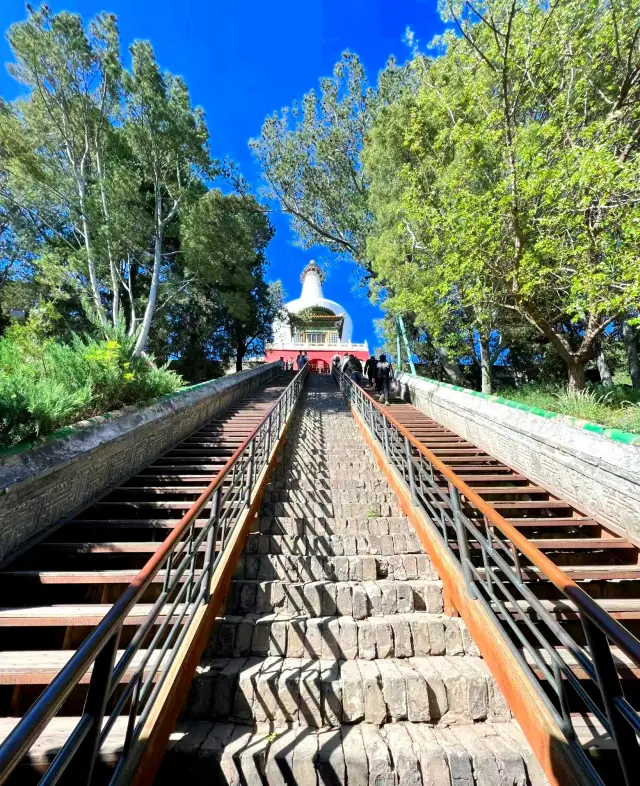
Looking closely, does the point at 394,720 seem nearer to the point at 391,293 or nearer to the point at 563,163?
the point at 563,163

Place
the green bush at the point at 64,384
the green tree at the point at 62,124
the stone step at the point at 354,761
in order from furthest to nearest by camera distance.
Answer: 1. the green tree at the point at 62,124
2. the green bush at the point at 64,384
3. the stone step at the point at 354,761

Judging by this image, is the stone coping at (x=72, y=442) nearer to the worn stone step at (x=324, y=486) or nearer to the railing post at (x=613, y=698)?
the worn stone step at (x=324, y=486)

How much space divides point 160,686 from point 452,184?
8009 mm

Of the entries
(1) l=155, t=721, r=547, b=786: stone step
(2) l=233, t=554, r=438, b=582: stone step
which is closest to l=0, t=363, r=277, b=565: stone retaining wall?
(2) l=233, t=554, r=438, b=582: stone step

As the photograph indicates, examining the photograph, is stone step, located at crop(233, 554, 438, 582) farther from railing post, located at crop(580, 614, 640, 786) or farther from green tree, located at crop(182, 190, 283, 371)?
green tree, located at crop(182, 190, 283, 371)

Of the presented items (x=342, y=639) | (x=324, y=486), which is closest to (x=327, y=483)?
(x=324, y=486)

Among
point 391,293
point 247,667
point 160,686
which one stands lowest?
point 247,667

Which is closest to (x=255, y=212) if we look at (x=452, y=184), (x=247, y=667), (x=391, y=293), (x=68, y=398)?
(x=391, y=293)

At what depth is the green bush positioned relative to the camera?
120 inches

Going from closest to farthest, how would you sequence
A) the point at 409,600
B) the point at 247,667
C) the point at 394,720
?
the point at 394,720, the point at 247,667, the point at 409,600

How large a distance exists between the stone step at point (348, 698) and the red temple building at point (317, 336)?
25.4 m

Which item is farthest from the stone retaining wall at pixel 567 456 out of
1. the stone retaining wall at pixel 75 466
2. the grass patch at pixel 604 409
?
the stone retaining wall at pixel 75 466

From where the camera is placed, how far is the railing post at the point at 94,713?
45.3 inches

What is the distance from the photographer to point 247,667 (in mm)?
2295
